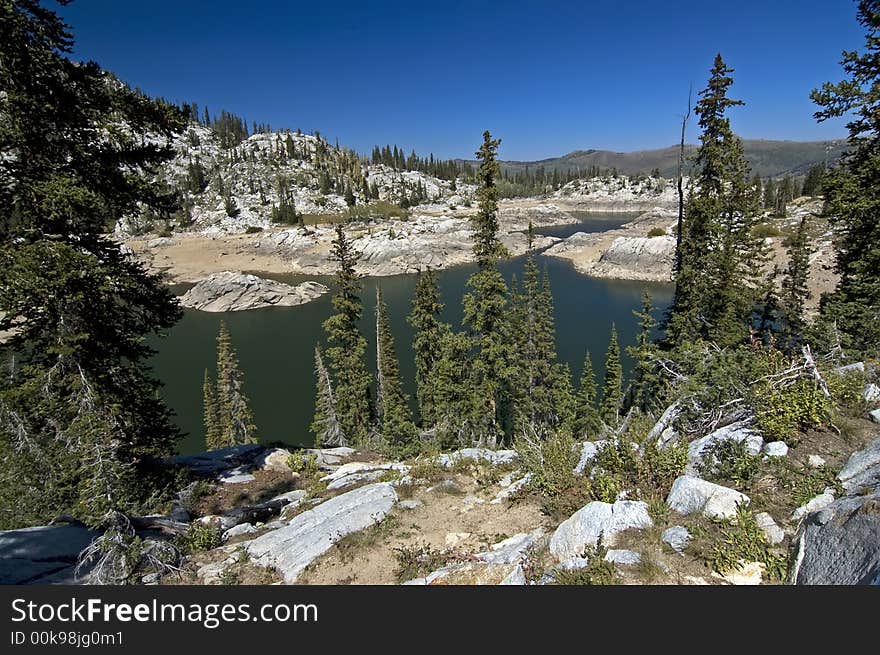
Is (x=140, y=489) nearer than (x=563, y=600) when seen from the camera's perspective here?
No

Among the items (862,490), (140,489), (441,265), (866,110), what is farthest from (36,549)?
(441,265)

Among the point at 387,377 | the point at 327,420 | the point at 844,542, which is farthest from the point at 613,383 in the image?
the point at 844,542

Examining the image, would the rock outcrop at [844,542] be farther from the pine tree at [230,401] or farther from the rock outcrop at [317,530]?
the pine tree at [230,401]

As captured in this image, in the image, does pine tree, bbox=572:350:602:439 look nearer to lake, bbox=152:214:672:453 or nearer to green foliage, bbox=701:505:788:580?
lake, bbox=152:214:672:453

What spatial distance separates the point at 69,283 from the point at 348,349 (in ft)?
68.6

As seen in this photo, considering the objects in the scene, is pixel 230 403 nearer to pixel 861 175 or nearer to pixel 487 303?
pixel 487 303

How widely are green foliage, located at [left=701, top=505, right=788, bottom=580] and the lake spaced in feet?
133

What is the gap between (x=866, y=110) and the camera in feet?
44.8

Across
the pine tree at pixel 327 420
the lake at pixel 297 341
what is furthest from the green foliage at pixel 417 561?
the lake at pixel 297 341

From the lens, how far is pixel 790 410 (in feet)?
22.8

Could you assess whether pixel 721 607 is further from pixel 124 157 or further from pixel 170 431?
pixel 124 157

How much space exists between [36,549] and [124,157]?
7.58 metres

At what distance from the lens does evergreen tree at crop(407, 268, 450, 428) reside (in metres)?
31.1

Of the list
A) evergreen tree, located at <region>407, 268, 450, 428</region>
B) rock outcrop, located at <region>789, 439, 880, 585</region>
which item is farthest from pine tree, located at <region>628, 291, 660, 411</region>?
rock outcrop, located at <region>789, 439, 880, 585</region>
